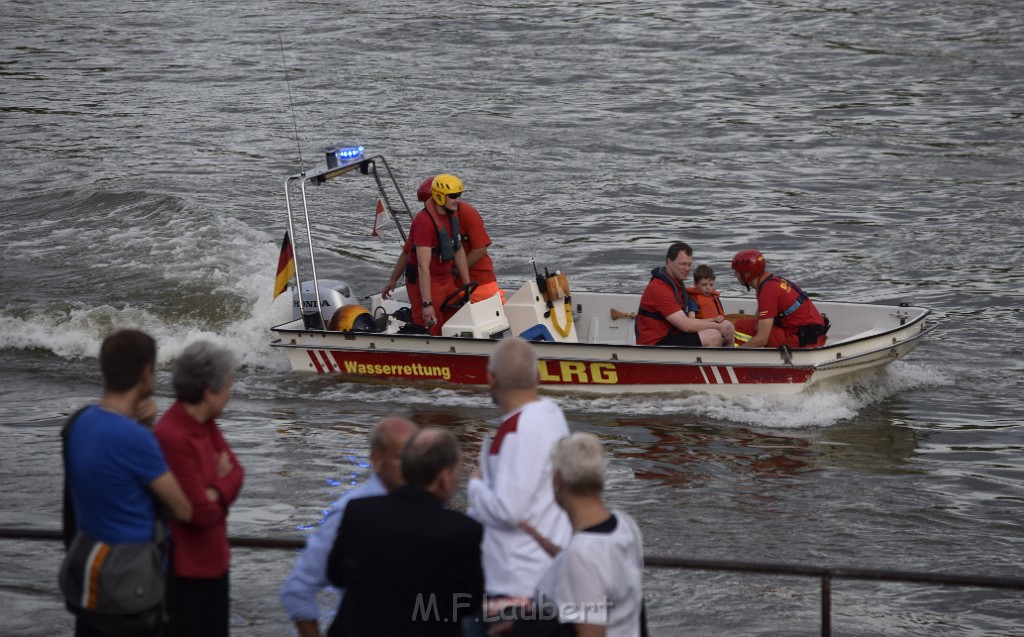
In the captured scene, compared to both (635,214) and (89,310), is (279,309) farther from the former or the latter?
(635,214)

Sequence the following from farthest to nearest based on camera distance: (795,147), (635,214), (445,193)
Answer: (795,147) → (635,214) → (445,193)

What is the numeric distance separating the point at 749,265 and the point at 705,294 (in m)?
0.93

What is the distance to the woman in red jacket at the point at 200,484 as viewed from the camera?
410cm

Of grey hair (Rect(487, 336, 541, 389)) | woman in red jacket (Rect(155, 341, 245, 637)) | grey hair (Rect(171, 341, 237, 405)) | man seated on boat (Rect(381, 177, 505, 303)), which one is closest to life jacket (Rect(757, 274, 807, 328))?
man seated on boat (Rect(381, 177, 505, 303))

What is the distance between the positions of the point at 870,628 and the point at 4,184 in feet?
61.5

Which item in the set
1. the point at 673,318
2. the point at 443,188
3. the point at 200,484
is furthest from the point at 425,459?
the point at 443,188

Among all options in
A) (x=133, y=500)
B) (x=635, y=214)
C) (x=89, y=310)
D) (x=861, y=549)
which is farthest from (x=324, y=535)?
(x=635, y=214)

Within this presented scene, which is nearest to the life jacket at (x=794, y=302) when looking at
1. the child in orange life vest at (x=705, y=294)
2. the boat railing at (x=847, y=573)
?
the child in orange life vest at (x=705, y=294)

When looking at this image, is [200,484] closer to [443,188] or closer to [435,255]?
[443,188]

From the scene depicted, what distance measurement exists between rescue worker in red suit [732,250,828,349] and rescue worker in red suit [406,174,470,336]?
2.57 metres

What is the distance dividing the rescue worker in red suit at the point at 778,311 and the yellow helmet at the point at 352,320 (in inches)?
144

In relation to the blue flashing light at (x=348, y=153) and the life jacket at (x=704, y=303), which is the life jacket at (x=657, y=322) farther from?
the blue flashing light at (x=348, y=153)

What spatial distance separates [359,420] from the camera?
11.4 metres

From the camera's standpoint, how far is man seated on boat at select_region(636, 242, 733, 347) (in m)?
10.6
